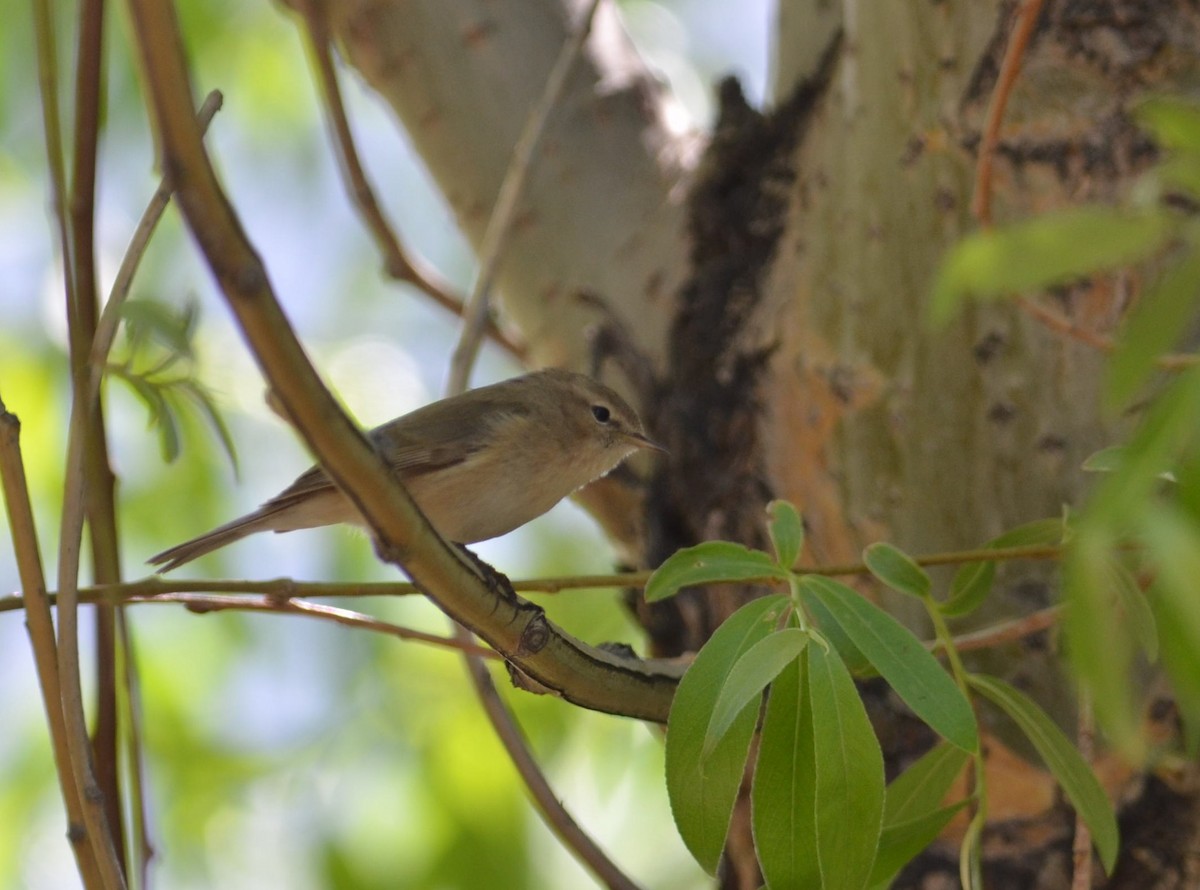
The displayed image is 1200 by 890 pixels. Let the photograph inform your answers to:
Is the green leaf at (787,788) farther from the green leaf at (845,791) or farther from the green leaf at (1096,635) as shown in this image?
the green leaf at (1096,635)

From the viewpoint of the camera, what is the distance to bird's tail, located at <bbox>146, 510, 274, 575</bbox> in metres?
3.11

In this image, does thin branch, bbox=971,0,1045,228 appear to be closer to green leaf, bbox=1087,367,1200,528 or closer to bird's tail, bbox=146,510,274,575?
green leaf, bbox=1087,367,1200,528

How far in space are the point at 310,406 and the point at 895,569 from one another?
3.39 feet

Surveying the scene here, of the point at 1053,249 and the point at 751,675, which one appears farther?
the point at 751,675

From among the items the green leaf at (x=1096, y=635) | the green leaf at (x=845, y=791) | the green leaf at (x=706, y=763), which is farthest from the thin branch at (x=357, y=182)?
the green leaf at (x=1096, y=635)

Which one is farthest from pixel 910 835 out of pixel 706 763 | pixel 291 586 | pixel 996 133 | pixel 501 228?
pixel 501 228

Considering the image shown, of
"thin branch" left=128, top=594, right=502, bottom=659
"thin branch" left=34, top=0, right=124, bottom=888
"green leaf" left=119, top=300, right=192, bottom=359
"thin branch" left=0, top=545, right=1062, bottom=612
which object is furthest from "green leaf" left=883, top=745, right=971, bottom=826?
"green leaf" left=119, top=300, right=192, bottom=359

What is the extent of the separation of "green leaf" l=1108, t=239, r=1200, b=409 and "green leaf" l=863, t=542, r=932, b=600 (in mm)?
918

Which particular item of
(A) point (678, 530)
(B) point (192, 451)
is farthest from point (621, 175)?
(B) point (192, 451)

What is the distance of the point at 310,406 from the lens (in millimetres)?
1151

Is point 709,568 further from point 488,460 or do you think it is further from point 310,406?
point 488,460

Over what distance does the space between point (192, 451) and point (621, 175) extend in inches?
81.9

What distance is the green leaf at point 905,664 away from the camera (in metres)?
1.61

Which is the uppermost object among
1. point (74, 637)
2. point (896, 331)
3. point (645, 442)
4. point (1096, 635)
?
point (645, 442)
